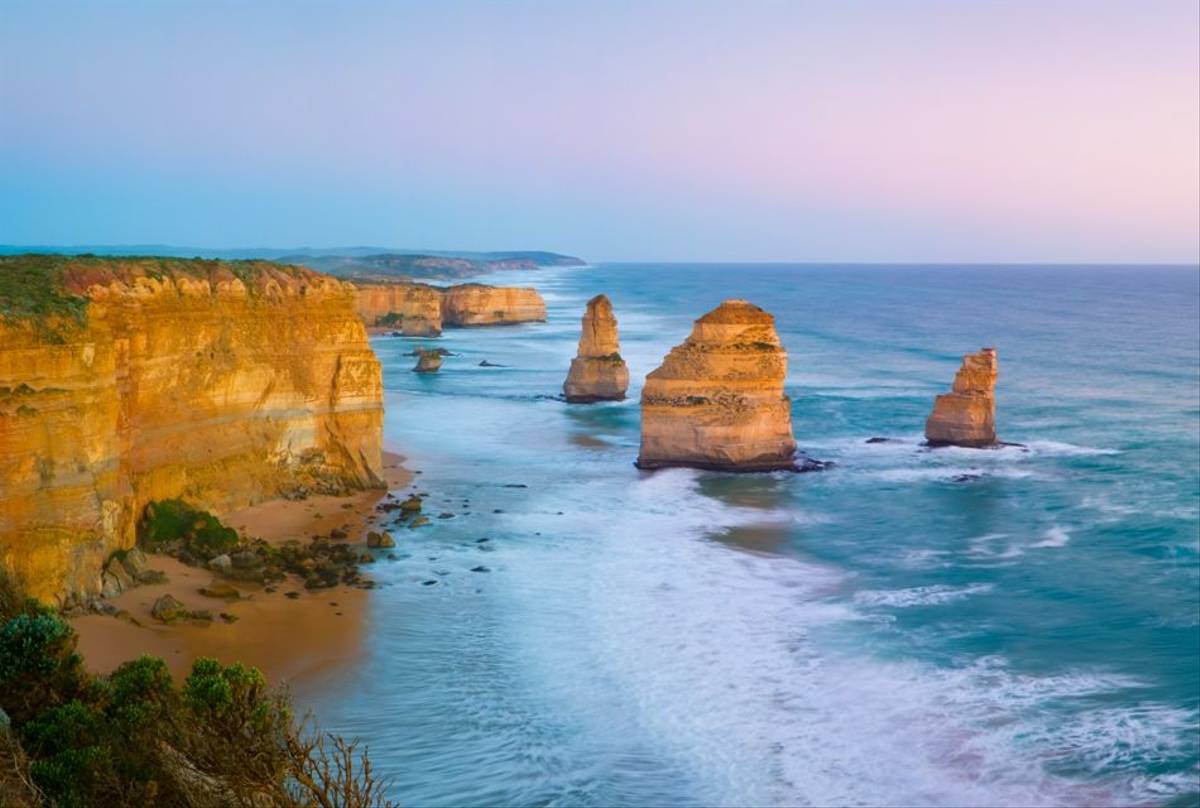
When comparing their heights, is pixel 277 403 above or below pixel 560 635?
above

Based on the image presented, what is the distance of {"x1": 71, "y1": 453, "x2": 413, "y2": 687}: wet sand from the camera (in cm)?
2280

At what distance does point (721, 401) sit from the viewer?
44.1 meters

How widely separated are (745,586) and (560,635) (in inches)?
241

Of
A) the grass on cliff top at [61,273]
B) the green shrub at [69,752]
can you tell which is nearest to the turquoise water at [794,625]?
the green shrub at [69,752]

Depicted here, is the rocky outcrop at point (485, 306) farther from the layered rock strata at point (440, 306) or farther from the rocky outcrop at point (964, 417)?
the rocky outcrop at point (964, 417)

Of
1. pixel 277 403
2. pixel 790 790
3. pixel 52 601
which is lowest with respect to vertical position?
pixel 790 790

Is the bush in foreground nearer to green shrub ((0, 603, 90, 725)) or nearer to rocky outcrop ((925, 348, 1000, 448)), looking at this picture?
green shrub ((0, 603, 90, 725))

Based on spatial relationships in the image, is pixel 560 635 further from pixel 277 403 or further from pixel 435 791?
pixel 277 403

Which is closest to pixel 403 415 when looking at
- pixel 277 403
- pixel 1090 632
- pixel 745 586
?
pixel 277 403

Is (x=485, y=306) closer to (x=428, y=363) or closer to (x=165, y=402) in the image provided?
(x=428, y=363)

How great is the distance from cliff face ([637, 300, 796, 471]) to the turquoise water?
117 centimetres

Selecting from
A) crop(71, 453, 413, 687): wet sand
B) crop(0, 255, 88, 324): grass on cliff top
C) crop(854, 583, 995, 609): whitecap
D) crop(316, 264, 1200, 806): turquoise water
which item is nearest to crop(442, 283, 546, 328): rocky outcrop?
crop(316, 264, 1200, 806): turquoise water

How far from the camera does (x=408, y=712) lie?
21.3 meters

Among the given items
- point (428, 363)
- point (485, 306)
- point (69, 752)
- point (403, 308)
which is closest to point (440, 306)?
point (485, 306)
